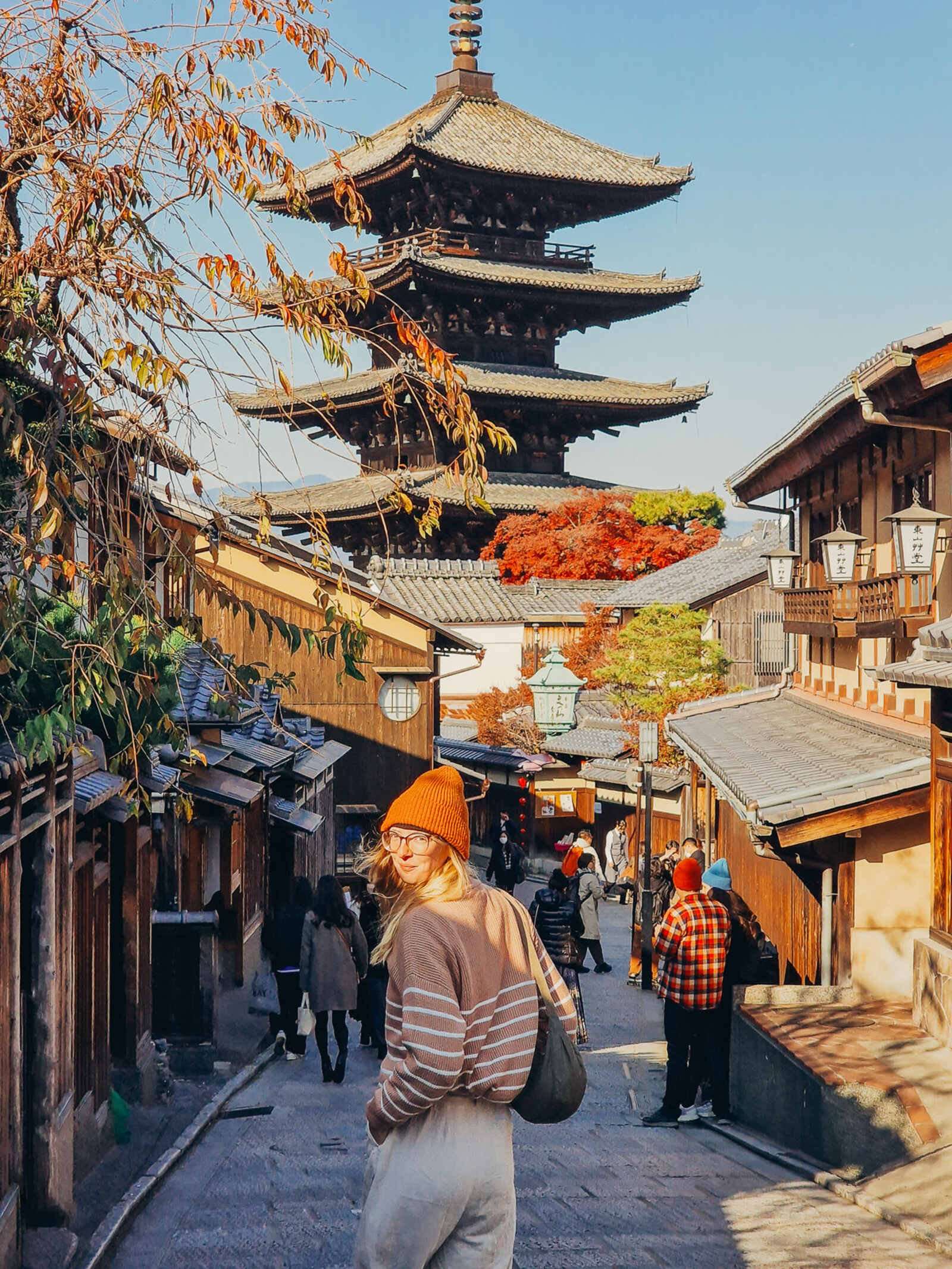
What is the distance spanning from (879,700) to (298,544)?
31.5 feet

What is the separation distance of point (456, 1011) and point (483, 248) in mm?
37977

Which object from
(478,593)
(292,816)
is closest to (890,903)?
(292,816)

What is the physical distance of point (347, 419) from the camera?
1556 inches

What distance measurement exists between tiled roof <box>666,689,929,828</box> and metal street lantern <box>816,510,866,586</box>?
151 centimetres

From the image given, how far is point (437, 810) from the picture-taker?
379 centimetres

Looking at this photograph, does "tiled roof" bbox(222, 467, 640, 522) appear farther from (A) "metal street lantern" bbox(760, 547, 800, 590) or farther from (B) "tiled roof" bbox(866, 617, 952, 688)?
(B) "tiled roof" bbox(866, 617, 952, 688)

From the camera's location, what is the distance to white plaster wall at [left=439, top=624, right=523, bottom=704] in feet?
119

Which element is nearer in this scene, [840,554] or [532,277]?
[840,554]

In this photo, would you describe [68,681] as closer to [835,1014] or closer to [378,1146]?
[378,1146]

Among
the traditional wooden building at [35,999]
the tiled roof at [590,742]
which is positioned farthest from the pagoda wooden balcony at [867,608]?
the tiled roof at [590,742]

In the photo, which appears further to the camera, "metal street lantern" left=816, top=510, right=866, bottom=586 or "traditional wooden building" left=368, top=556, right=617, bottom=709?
"traditional wooden building" left=368, top=556, right=617, bottom=709

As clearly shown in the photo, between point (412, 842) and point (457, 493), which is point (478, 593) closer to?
point (457, 493)

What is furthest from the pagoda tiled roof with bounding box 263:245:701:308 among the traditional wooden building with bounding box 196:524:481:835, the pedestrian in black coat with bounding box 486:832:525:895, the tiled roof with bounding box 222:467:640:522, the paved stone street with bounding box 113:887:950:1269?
the paved stone street with bounding box 113:887:950:1269

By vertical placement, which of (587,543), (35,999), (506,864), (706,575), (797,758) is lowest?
(506,864)
